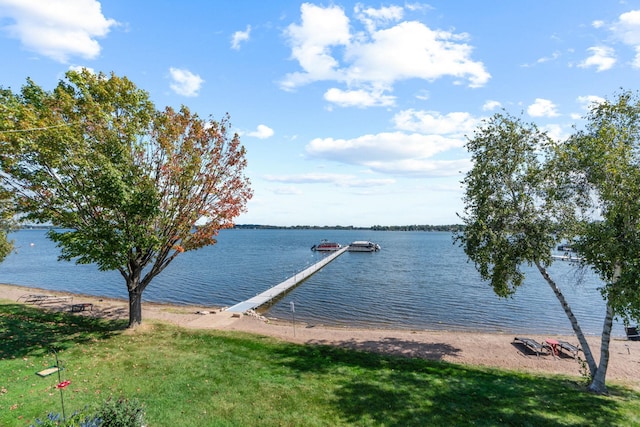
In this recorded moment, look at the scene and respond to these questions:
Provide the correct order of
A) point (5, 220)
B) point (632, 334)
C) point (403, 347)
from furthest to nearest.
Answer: point (632, 334)
point (5, 220)
point (403, 347)

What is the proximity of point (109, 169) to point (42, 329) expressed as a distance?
34.1ft

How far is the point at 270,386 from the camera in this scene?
40.4 feet

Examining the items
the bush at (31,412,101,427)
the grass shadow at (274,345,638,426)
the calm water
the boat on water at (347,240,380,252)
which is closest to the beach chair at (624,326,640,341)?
the calm water

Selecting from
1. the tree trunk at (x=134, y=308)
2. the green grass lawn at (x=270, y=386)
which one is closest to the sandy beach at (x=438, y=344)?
the green grass lawn at (x=270, y=386)

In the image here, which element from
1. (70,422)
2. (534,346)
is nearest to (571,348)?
(534,346)

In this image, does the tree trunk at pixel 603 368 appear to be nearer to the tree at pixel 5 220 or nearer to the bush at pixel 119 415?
the bush at pixel 119 415

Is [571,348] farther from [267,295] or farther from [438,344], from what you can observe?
[267,295]

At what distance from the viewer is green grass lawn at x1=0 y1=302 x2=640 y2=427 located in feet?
34.2

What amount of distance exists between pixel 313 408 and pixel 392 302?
2734cm

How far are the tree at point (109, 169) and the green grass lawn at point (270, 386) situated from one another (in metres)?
Result: 4.33

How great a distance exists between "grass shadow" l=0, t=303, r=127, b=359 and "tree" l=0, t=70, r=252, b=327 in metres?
3.19

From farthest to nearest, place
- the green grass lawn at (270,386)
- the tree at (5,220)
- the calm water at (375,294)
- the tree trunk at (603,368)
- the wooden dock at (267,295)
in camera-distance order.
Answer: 1. the calm water at (375,294)
2. the wooden dock at (267,295)
3. the tree at (5,220)
4. the tree trunk at (603,368)
5. the green grass lawn at (270,386)

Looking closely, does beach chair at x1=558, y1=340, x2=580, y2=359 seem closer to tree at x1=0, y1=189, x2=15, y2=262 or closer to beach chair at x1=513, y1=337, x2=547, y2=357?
beach chair at x1=513, y1=337, x2=547, y2=357

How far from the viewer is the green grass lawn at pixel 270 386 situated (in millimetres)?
10438
